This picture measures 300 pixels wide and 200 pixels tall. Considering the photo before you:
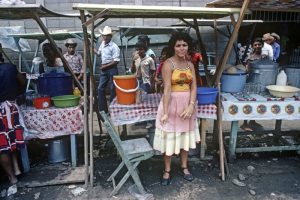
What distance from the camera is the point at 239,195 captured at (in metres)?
3.86

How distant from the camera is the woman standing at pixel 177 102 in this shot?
148 inches

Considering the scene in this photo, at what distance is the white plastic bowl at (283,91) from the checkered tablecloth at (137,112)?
1126 mm

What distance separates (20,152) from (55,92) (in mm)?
1090

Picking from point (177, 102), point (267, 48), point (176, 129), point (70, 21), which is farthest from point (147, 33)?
point (176, 129)

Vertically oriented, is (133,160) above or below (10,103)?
below

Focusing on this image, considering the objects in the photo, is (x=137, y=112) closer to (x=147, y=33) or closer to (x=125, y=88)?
(x=125, y=88)

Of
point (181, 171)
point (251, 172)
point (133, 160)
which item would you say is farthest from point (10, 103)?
point (251, 172)

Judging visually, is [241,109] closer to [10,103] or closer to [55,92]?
[55,92]

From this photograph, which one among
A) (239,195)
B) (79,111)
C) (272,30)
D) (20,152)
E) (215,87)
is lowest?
(239,195)

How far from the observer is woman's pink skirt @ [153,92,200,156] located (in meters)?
3.81

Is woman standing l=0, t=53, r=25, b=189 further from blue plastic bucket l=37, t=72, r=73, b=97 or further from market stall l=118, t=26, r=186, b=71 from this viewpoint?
market stall l=118, t=26, r=186, b=71

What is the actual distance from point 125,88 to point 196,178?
1721 millimetres

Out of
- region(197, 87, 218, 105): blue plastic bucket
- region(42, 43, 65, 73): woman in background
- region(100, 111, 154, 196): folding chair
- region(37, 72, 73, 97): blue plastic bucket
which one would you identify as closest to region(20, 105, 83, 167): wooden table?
region(37, 72, 73, 97): blue plastic bucket

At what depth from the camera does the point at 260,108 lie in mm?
4434
